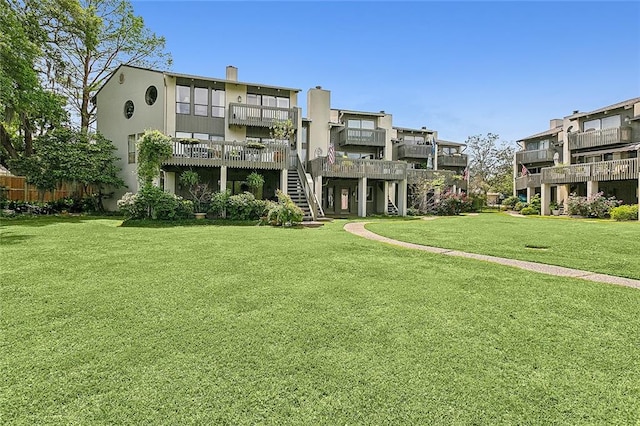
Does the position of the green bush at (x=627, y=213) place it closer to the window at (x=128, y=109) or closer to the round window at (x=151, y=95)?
the round window at (x=151, y=95)

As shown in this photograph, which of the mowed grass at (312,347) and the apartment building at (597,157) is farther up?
the apartment building at (597,157)

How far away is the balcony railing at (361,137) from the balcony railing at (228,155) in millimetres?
10356

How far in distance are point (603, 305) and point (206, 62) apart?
26231 mm

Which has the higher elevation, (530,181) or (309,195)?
(530,181)

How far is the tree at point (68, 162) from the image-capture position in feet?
69.7

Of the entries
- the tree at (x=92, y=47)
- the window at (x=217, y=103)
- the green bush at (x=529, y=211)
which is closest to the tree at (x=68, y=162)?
the tree at (x=92, y=47)

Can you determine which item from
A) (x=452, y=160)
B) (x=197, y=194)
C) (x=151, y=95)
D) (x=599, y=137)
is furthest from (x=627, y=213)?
(x=151, y=95)

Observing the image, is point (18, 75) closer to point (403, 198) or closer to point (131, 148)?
point (131, 148)

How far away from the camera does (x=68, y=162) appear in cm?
2136

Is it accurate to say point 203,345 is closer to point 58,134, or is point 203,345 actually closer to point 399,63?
point 399,63

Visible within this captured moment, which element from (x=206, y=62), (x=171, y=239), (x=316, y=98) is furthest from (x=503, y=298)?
(x=206, y=62)

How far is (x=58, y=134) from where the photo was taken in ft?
72.2

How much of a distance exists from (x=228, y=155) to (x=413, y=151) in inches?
868

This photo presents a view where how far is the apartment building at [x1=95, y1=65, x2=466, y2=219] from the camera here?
1962cm
